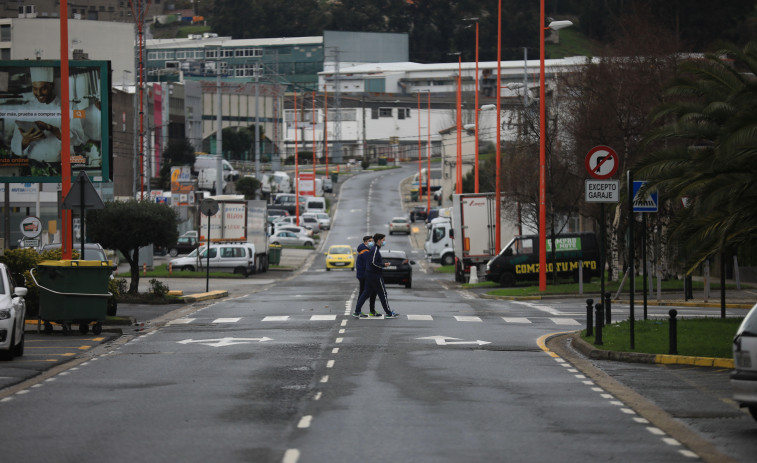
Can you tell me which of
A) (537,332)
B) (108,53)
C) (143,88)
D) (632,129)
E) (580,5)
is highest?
(580,5)

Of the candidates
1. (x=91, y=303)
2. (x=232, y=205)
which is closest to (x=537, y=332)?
(x=91, y=303)

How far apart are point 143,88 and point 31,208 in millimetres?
10541

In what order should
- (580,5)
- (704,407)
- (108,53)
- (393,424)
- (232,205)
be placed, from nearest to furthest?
(393,424), (704,407), (232,205), (108,53), (580,5)

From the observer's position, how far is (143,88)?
73.5m

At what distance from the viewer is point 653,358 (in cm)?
1823

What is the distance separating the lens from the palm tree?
1994cm

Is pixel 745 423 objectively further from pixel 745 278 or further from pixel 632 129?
pixel 745 278

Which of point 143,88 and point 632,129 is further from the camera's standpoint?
point 143,88

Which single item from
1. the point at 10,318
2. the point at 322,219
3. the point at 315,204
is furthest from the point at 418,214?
the point at 10,318

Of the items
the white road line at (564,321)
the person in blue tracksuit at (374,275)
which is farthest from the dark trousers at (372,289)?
the white road line at (564,321)

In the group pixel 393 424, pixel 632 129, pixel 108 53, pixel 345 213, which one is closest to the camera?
pixel 393 424

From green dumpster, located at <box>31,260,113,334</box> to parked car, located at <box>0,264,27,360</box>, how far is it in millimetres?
3078

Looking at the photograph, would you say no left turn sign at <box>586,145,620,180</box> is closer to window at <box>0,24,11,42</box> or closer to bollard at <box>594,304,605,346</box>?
bollard at <box>594,304,605,346</box>

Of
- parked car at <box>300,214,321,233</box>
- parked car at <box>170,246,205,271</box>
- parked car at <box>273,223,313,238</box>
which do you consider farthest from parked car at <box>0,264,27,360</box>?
parked car at <box>300,214,321,233</box>
